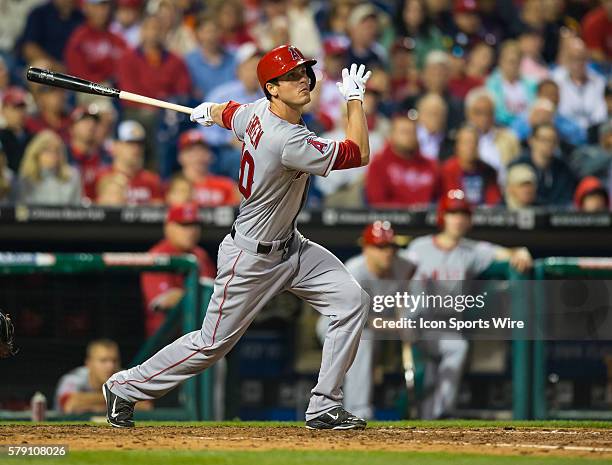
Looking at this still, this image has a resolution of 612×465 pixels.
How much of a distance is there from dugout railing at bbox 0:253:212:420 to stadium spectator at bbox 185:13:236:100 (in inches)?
122

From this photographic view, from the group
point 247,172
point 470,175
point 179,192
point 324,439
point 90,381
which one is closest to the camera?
point 324,439

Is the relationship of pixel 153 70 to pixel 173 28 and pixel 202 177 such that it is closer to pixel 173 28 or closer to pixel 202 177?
pixel 173 28

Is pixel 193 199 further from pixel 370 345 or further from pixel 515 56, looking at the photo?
pixel 515 56

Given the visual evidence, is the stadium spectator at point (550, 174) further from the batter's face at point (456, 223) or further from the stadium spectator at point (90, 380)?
the stadium spectator at point (90, 380)

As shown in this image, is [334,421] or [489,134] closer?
[334,421]

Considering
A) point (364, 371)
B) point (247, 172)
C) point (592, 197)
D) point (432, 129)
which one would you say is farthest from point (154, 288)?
point (592, 197)

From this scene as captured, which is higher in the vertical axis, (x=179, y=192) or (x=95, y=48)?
(x=95, y=48)

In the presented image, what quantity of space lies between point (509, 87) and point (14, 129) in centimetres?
448

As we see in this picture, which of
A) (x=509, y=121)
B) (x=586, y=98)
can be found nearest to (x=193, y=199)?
(x=509, y=121)

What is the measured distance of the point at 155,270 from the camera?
8094 millimetres

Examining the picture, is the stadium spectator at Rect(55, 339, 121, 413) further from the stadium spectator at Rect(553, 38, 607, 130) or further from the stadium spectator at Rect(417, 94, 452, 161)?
the stadium spectator at Rect(553, 38, 607, 130)

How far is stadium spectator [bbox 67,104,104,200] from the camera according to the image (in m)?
10.0

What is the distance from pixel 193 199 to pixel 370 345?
7.51ft

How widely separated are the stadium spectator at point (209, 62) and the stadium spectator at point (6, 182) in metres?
1.97
